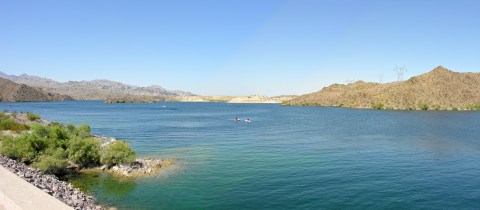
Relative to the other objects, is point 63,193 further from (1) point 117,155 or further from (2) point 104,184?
(1) point 117,155

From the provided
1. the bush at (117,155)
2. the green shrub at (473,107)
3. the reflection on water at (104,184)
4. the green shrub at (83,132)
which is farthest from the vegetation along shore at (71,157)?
the green shrub at (473,107)

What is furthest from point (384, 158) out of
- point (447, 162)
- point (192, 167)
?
point (192, 167)

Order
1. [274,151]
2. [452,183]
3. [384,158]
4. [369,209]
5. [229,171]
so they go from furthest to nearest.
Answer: [274,151] → [384,158] → [229,171] → [452,183] → [369,209]

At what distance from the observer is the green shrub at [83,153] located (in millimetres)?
39719

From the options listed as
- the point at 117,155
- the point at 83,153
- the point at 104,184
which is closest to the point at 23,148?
the point at 83,153

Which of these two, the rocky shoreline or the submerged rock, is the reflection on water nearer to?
the submerged rock

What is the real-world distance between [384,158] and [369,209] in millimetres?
22801

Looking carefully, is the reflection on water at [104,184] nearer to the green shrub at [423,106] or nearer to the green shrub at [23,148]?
the green shrub at [23,148]

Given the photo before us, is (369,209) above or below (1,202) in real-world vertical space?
below

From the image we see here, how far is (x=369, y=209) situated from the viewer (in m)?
26.5

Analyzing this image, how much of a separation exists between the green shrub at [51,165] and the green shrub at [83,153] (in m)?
2.57

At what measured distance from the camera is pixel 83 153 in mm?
39844

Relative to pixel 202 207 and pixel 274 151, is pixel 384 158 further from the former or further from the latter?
pixel 202 207

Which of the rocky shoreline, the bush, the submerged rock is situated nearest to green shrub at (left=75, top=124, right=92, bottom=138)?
the bush
